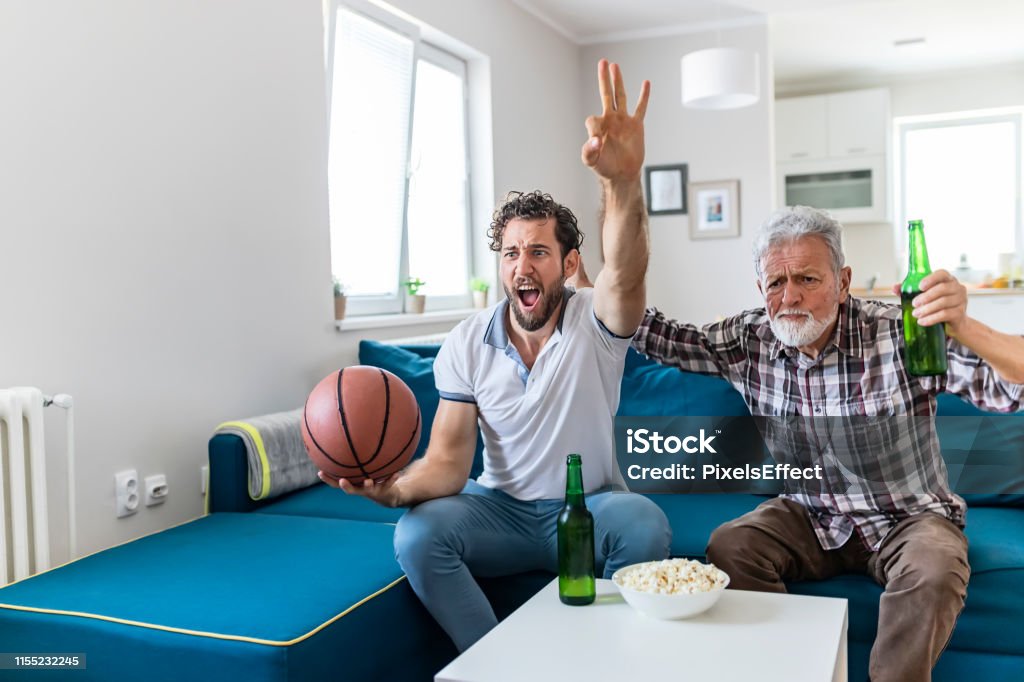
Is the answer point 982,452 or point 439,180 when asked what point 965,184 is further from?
point 982,452

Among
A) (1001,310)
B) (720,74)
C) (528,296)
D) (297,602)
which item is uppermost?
(720,74)

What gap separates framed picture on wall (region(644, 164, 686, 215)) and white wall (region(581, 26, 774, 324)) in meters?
0.05

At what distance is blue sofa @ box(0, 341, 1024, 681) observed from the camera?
1731 millimetres

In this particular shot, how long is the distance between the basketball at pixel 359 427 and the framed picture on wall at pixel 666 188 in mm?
4445

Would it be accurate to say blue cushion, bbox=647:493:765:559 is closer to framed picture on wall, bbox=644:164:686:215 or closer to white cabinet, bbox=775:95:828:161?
framed picture on wall, bbox=644:164:686:215

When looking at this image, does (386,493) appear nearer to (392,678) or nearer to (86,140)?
(392,678)

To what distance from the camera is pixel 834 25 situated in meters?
6.11

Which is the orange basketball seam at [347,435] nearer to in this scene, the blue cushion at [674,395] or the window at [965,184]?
the blue cushion at [674,395]

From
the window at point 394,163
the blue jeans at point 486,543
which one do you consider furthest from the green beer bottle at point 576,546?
the window at point 394,163

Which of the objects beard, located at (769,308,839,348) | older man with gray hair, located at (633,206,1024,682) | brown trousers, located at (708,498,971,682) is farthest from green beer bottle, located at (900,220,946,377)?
brown trousers, located at (708,498,971,682)

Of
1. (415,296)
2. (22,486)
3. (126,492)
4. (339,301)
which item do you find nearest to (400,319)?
(415,296)

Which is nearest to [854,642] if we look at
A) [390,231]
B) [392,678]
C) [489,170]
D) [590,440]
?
[590,440]

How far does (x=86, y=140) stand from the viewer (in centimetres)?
245

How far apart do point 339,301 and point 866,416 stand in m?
2.14
